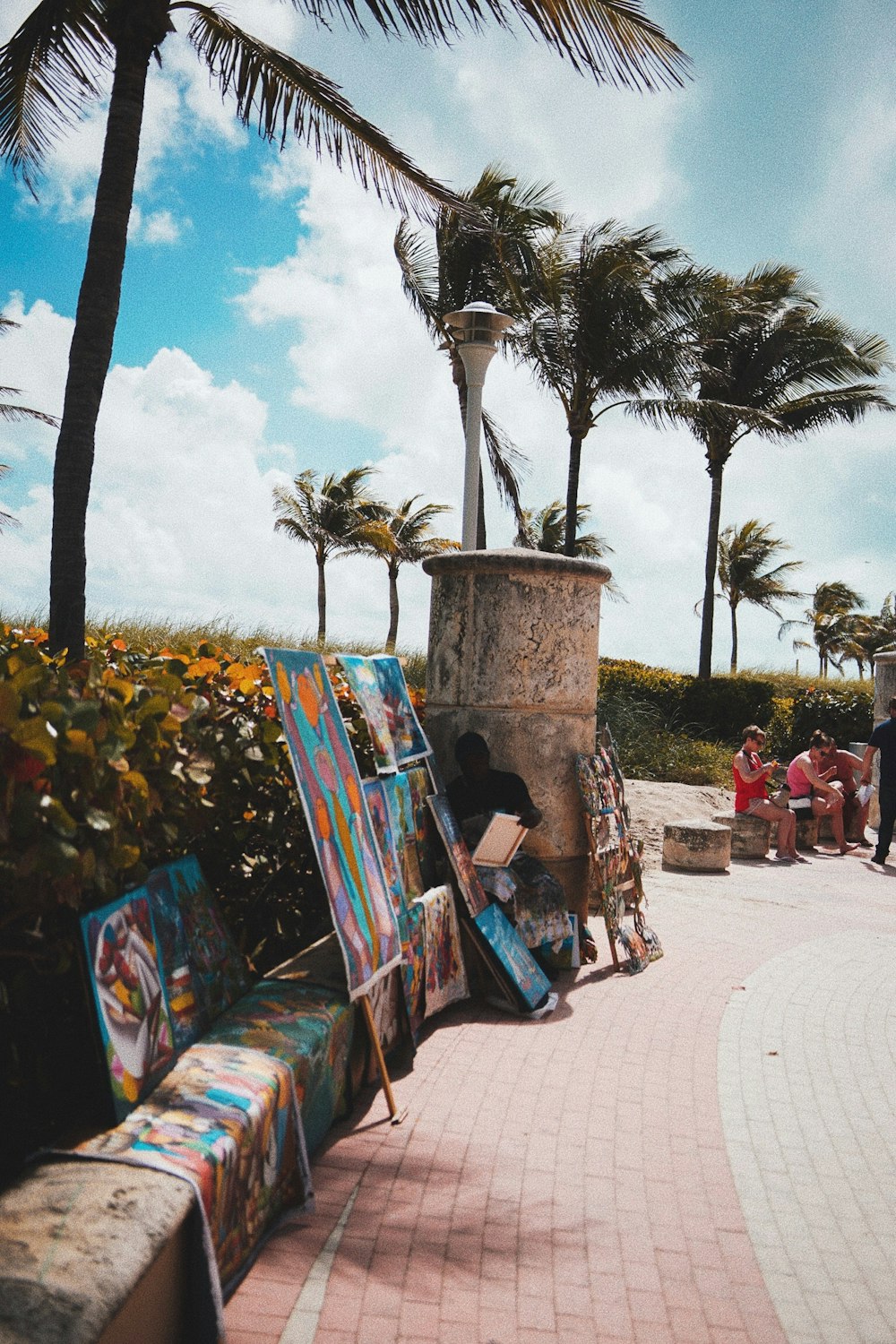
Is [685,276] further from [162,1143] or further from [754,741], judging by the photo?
[162,1143]

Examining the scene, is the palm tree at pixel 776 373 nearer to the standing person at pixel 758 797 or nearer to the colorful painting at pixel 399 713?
the standing person at pixel 758 797

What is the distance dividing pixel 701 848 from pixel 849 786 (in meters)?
3.71

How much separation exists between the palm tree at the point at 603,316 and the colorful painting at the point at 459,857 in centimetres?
1717

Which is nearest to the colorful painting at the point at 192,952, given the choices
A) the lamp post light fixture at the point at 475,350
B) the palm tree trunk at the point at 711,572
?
the lamp post light fixture at the point at 475,350

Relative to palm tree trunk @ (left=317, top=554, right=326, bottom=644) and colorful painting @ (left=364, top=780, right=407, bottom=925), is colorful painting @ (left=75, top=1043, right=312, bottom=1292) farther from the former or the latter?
palm tree trunk @ (left=317, top=554, right=326, bottom=644)

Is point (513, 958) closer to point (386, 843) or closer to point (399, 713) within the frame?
point (386, 843)

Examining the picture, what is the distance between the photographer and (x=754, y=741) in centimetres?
1174

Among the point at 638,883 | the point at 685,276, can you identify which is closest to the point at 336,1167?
the point at 638,883

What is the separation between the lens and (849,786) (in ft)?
42.8

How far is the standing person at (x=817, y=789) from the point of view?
1232 cm

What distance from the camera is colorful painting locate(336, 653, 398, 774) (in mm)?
4906

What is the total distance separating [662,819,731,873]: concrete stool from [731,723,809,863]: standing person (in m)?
1.44

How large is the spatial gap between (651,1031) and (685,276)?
2101cm

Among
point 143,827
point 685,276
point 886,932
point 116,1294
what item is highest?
point 685,276
